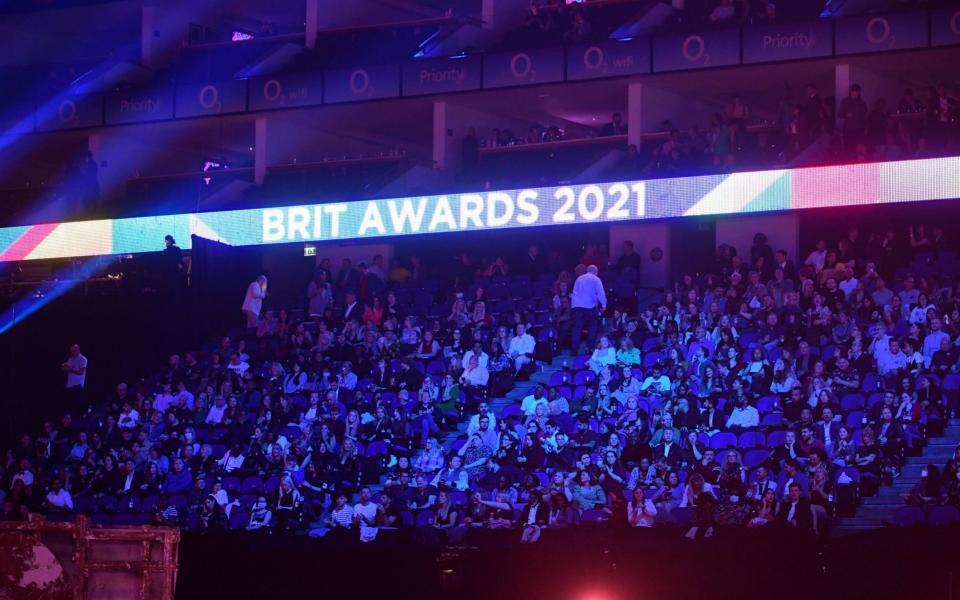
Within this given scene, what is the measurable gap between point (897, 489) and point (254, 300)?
38.0 ft

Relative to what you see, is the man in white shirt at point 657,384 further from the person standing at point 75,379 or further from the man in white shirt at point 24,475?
the person standing at point 75,379

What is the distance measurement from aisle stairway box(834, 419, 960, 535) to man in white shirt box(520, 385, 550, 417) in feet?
13.8

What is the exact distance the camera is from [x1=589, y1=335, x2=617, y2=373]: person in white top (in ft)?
60.7

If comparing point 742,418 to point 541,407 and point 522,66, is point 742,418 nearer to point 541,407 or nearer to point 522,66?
point 541,407

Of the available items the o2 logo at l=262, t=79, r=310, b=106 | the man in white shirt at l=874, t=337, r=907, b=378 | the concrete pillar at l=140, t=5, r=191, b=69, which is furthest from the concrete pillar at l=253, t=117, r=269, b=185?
the man in white shirt at l=874, t=337, r=907, b=378

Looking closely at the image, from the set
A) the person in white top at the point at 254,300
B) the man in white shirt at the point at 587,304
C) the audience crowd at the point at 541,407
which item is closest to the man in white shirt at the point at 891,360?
the audience crowd at the point at 541,407

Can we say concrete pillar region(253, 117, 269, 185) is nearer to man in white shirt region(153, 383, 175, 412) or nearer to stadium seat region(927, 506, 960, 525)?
man in white shirt region(153, 383, 175, 412)

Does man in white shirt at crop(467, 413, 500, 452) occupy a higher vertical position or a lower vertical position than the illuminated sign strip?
lower

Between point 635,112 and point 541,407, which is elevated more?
point 635,112

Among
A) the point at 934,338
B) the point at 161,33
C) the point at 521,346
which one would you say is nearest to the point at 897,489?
the point at 934,338

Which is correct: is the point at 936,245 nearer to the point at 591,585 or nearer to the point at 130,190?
the point at 591,585

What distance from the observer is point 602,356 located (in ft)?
61.0

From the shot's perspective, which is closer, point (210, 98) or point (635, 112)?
point (635, 112)

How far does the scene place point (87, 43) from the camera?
101 feet
